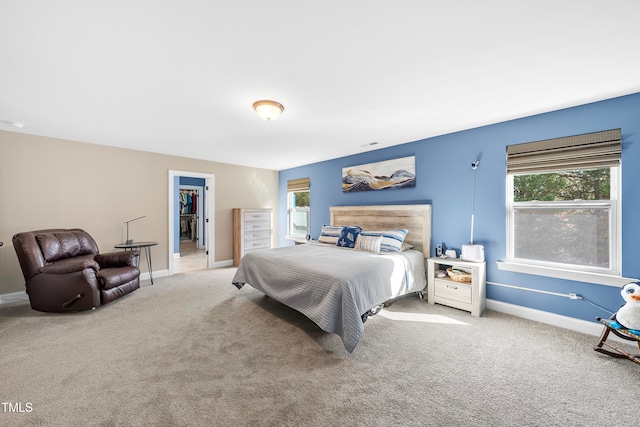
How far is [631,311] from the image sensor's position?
2.02 m

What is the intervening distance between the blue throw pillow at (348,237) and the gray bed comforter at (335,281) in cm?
51

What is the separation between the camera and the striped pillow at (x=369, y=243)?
3.60 m

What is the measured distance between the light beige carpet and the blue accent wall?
0.44 metres

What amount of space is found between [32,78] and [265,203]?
4540mm

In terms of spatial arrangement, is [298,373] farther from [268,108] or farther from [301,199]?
[301,199]

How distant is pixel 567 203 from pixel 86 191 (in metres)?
6.70

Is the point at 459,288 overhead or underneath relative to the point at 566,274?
underneath

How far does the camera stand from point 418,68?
1.96 metres

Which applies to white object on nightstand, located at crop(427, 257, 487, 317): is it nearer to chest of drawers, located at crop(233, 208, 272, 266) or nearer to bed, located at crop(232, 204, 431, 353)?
bed, located at crop(232, 204, 431, 353)

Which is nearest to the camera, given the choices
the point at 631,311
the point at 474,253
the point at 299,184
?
the point at 631,311

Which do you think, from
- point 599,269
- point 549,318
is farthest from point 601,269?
point 549,318

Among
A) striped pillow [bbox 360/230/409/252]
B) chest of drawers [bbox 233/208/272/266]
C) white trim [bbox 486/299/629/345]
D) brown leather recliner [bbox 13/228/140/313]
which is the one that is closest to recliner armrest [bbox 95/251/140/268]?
brown leather recliner [bbox 13/228/140/313]

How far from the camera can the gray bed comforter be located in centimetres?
224

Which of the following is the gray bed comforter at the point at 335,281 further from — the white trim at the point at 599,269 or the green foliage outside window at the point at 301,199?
the green foliage outside window at the point at 301,199
